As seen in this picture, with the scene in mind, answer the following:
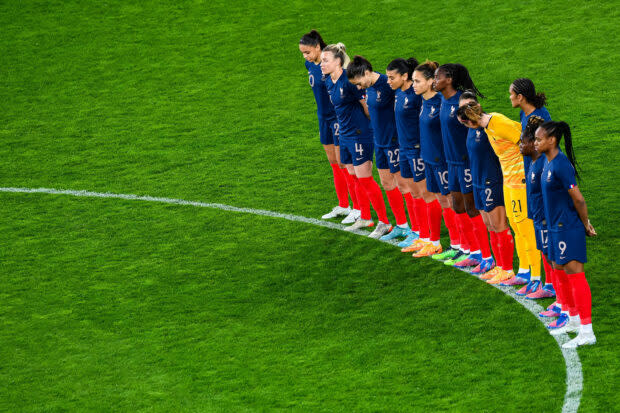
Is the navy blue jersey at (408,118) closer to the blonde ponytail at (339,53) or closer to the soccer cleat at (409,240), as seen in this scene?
the blonde ponytail at (339,53)

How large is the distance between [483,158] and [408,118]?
132cm

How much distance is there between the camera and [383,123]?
11.2 meters

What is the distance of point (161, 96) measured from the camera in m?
18.5

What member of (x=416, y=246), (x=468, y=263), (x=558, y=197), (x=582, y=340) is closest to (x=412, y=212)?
(x=416, y=246)

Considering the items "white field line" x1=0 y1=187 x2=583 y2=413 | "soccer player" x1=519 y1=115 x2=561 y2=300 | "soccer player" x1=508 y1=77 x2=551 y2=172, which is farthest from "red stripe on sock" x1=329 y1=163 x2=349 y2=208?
"soccer player" x1=519 y1=115 x2=561 y2=300

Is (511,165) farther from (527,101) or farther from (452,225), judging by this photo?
(452,225)

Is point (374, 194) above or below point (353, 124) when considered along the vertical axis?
below

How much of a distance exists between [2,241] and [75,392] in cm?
463

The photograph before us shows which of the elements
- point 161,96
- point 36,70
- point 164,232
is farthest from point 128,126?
point 164,232

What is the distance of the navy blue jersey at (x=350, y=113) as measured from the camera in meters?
11.5

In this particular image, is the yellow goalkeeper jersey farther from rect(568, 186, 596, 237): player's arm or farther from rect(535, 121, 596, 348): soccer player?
rect(568, 186, 596, 237): player's arm

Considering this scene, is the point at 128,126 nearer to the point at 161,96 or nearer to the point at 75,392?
the point at 161,96

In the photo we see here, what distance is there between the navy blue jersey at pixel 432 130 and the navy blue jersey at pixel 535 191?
1.66 m

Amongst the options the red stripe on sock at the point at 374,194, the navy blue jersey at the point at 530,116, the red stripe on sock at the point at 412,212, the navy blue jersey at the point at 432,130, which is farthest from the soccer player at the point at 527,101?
the red stripe on sock at the point at 374,194
